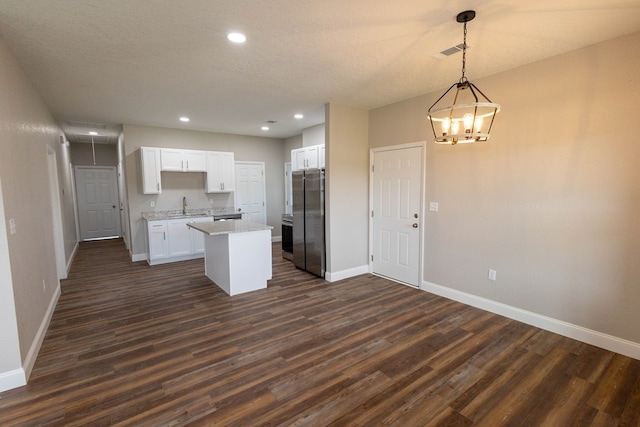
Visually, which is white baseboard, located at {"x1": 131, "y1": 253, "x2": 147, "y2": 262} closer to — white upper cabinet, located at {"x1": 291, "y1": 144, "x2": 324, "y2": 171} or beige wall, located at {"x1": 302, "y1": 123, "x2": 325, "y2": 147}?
white upper cabinet, located at {"x1": 291, "y1": 144, "x2": 324, "y2": 171}

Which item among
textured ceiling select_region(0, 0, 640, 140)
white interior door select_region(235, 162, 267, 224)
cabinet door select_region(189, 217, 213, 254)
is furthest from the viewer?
white interior door select_region(235, 162, 267, 224)

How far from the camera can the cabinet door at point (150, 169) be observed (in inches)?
224

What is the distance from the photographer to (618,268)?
2631 millimetres

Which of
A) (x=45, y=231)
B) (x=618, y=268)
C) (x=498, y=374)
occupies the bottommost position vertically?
(x=498, y=374)

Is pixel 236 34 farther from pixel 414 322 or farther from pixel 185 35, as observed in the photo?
pixel 414 322

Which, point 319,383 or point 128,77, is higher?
point 128,77

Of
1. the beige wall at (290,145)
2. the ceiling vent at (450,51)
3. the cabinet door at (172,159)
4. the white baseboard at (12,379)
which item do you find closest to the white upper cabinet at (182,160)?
the cabinet door at (172,159)

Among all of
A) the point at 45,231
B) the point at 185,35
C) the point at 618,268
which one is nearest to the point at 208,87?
the point at 185,35

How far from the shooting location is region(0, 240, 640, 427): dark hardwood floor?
1.98 metres

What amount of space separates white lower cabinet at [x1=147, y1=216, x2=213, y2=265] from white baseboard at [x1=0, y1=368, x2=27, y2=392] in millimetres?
3514

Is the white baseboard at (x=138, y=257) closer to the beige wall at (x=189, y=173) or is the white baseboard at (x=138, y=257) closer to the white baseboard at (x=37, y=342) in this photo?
the beige wall at (x=189, y=173)

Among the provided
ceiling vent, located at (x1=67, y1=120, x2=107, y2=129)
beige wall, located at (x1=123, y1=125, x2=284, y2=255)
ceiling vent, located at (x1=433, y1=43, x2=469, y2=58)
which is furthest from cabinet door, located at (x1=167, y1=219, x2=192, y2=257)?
ceiling vent, located at (x1=433, y1=43, x2=469, y2=58)

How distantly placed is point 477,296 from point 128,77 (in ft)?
15.6

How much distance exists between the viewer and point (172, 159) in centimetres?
598
